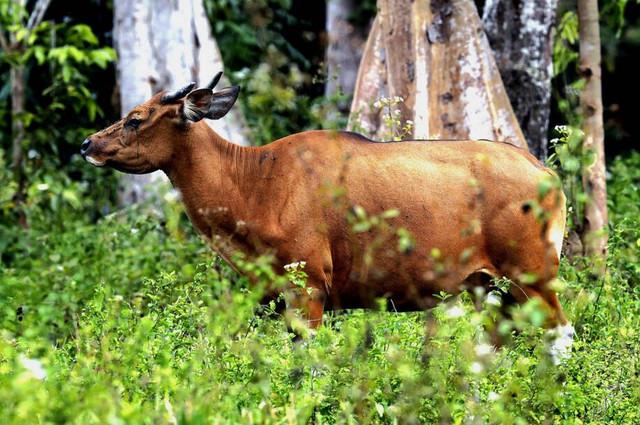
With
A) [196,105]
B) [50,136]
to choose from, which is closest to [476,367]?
[196,105]

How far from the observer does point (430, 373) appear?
5.53 meters

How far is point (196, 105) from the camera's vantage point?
7.75 m

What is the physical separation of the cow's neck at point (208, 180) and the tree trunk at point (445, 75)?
8.91ft

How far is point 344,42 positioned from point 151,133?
→ 38.0 ft

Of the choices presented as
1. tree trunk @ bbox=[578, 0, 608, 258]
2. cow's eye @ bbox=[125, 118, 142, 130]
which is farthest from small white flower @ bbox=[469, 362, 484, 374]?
tree trunk @ bbox=[578, 0, 608, 258]

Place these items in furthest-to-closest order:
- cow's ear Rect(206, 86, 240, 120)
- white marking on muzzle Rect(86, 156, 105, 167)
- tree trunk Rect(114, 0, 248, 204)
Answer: tree trunk Rect(114, 0, 248, 204) < cow's ear Rect(206, 86, 240, 120) < white marking on muzzle Rect(86, 156, 105, 167)

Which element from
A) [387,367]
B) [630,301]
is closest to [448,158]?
[630,301]

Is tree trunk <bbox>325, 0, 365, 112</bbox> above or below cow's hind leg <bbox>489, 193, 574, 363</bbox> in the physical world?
below

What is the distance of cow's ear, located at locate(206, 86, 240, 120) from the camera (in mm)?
7805

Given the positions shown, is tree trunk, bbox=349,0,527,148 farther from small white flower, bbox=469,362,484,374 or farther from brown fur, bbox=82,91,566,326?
small white flower, bbox=469,362,484,374

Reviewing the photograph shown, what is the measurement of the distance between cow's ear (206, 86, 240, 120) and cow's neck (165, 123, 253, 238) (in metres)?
0.13

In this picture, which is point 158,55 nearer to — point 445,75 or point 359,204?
point 445,75

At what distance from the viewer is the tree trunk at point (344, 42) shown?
741 inches

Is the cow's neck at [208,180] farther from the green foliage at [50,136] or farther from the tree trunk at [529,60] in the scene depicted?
the tree trunk at [529,60]
